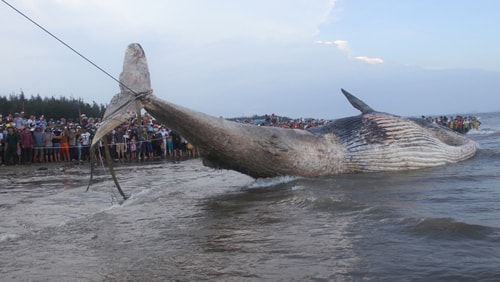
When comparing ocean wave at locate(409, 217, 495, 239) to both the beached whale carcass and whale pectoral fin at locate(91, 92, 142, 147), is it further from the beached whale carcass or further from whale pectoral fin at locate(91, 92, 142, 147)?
whale pectoral fin at locate(91, 92, 142, 147)

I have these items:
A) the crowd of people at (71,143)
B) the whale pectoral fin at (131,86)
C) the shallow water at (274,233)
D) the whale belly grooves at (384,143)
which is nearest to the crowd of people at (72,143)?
the crowd of people at (71,143)

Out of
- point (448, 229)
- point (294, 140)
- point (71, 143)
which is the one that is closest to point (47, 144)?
point (71, 143)

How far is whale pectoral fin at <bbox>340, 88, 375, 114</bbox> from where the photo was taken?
10.6 meters

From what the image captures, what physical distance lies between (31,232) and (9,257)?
3.96ft

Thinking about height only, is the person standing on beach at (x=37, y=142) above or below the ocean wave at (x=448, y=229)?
above

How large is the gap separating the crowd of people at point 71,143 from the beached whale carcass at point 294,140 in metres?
11.8

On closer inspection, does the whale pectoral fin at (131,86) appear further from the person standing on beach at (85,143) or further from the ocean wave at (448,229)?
the person standing on beach at (85,143)

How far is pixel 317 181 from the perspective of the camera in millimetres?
8828

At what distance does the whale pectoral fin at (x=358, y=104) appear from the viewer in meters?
10.6

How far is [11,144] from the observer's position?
63.4 ft

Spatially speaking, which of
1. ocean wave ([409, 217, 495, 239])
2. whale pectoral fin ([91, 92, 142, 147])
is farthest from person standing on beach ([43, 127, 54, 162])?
ocean wave ([409, 217, 495, 239])

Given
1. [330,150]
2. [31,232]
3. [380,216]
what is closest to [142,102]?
[31,232]

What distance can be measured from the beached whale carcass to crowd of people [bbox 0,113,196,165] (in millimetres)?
11788

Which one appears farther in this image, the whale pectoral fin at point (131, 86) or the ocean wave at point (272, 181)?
the ocean wave at point (272, 181)
